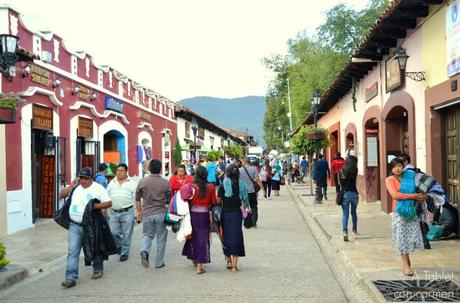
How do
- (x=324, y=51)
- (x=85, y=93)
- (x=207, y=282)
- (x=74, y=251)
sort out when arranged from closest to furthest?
(x=207, y=282) < (x=74, y=251) < (x=85, y=93) < (x=324, y=51)

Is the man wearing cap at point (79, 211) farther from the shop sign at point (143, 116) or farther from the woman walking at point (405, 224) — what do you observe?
the shop sign at point (143, 116)

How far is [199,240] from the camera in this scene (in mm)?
7672

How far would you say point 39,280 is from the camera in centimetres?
755

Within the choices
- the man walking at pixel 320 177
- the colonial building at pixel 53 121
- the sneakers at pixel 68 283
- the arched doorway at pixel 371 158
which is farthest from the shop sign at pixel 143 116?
the sneakers at pixel 68 283

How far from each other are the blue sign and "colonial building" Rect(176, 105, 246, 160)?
7286 millimetres

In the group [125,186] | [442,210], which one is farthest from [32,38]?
[442,210]

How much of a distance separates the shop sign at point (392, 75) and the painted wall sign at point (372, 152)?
11.7ft

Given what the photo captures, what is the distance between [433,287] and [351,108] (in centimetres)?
1374

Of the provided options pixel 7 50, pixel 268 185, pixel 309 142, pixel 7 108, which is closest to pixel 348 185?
pixel 7 108

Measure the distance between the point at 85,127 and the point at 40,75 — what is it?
11.5ft

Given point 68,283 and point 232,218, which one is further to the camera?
point 232,218

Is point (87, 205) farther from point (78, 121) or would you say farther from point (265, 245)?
point (78, 121)

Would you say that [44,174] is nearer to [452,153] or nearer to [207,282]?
[207,282]

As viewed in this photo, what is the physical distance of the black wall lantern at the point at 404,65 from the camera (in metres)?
10.4
